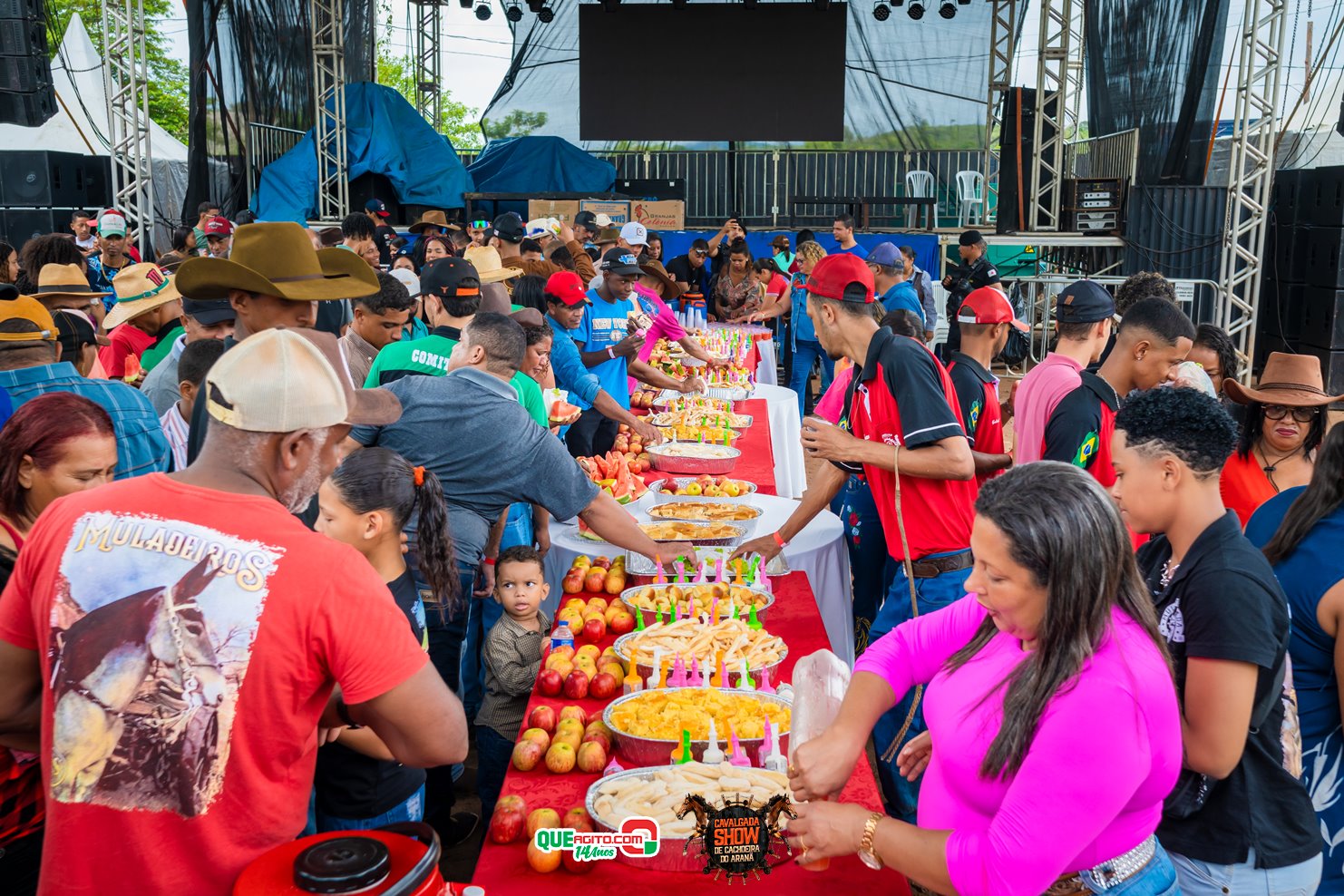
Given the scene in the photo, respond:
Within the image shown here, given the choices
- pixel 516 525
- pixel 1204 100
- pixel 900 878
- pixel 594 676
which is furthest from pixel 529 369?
pixel 1204 100

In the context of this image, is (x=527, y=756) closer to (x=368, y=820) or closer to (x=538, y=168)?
(x=368, y=820)

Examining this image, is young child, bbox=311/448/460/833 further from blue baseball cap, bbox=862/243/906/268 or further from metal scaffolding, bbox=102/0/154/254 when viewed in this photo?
metal scaffolding, bbox=102/0/154/254

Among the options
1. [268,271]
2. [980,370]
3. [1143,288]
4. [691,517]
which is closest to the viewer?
[268,271]

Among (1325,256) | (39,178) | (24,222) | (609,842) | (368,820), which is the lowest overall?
A: (368,820)

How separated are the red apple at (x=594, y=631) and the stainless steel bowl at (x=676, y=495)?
1506 mm

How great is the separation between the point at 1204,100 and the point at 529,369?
11.0 metres

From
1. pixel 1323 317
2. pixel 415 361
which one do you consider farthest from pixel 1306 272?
pixel 415 361

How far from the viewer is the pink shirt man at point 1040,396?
12.4ft

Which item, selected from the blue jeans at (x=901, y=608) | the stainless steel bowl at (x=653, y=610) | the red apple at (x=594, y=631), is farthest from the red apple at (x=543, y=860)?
the blue jeans at (x=901, y=608)

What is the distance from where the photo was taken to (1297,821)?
2.03 meters

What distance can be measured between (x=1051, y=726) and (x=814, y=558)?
2.68 m

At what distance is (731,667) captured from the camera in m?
2.92

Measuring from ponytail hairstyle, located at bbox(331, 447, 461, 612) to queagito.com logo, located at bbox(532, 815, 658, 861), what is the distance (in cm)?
106

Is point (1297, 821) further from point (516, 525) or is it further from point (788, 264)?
point (788, 264)
